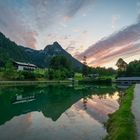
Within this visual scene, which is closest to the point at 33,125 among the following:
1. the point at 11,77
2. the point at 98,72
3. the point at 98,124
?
the point at 98,124

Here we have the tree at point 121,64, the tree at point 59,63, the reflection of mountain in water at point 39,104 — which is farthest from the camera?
the tree at point 59,63

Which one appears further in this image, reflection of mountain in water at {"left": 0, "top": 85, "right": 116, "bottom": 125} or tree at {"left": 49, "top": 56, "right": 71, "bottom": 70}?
tree at {"left": 49, "top": 56, "right": 71, "bottom": 70}

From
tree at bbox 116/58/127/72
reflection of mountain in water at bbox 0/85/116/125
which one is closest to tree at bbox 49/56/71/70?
tree at bbox 116/58/127/72

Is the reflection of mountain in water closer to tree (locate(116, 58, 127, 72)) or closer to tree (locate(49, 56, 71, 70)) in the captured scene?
tree (locate(116, 58, 127, 72))

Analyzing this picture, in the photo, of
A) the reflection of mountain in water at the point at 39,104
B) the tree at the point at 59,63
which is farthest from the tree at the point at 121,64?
the reflection of mountain in water at the point at 39,104

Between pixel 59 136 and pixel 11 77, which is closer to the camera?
pixel 59 136

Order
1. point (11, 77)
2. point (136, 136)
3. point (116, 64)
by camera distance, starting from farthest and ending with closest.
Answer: point (116, 64), point (11, 77), point (136, 136)

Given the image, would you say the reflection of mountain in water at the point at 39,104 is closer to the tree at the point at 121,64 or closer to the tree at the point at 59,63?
the tree at the point at 121,64

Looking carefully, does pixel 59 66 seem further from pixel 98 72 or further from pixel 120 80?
pixel 120 80

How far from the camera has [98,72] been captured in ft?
569

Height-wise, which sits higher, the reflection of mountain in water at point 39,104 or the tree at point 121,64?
the tree at point 121,64

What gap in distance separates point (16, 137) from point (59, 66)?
136015 millimetres

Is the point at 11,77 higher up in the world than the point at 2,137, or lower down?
higher up

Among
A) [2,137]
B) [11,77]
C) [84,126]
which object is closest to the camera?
[2,137]
